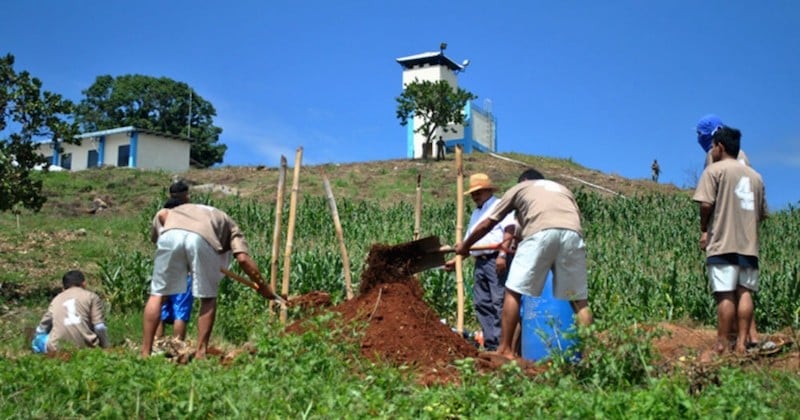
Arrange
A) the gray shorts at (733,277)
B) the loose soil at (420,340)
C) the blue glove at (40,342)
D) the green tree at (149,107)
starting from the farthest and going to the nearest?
the green tree at (149,107) < the blue glove at (40,342) < the gray shorts at (733,277) < the loose soil at (420,340)

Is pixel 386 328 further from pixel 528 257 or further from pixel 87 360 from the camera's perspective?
pixel 87 360

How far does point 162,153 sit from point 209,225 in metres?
34.8

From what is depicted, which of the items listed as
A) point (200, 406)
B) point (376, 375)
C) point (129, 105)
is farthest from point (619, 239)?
point (129, 105)

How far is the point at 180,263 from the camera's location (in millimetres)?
6621

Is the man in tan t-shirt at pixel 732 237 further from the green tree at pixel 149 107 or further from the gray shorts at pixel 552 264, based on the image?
the green tree at pixel 149 107

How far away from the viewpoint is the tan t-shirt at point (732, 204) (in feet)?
18.7

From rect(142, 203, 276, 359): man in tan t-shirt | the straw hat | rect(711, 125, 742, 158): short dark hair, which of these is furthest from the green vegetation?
the straw hat

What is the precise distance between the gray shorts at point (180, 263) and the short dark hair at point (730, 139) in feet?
14.3

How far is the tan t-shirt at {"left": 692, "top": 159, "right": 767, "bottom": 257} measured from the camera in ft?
18.7

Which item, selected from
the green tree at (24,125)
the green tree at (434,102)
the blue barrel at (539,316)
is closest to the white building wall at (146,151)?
the green tree at (434,102)

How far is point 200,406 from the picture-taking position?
158 inches

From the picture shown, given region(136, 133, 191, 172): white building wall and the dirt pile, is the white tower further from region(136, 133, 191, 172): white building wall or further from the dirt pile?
the dirt pile

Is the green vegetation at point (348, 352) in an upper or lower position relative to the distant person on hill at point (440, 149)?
lower

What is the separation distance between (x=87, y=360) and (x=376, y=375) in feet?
5.96
